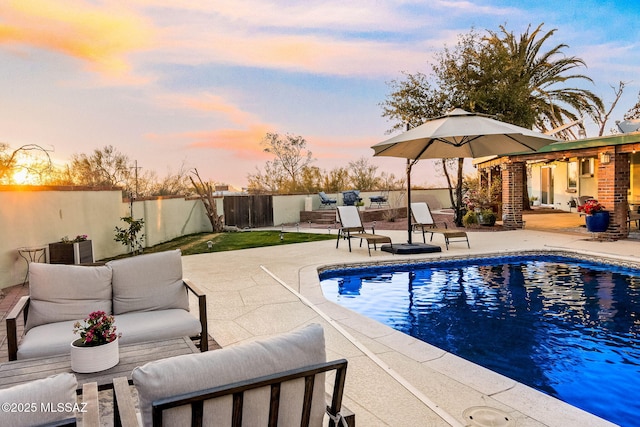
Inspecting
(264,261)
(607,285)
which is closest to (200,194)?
(264,261)

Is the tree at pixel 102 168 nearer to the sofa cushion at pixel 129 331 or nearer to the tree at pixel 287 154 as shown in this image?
the tree at pixel 287 154

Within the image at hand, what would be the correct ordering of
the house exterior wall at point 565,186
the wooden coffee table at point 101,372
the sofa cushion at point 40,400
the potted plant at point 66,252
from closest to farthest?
the sofa cushion at point 40,400, the wooden coffee table at point 101,372, the potted plant at point 66,252, the house exterior wall at point 565,186

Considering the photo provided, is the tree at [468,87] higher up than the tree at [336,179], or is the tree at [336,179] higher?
the tree at [468,87]

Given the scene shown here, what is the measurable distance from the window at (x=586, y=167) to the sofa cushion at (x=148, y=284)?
17.5 m

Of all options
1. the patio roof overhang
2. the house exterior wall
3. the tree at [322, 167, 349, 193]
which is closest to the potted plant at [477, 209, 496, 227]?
the patio roof overhang

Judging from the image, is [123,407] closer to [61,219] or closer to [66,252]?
[66,252]

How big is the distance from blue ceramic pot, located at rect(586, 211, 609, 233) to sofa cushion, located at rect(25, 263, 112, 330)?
11.1m

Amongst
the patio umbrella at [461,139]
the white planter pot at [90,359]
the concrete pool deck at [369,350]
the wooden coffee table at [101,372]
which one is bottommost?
the concrete pool deck at [369,350]

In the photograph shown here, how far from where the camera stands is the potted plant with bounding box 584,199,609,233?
419 inches

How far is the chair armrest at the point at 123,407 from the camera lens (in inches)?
59.7

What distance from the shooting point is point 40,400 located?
1.15 meters

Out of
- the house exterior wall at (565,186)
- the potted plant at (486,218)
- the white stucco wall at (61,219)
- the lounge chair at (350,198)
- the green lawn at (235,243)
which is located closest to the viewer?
the white stucco wall at (61,219)

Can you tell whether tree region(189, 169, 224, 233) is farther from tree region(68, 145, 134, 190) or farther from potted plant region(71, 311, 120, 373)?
potted plant region(71, 311, 120, 373)

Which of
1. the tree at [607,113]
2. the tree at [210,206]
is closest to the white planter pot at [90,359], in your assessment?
the tree at [210,206]
